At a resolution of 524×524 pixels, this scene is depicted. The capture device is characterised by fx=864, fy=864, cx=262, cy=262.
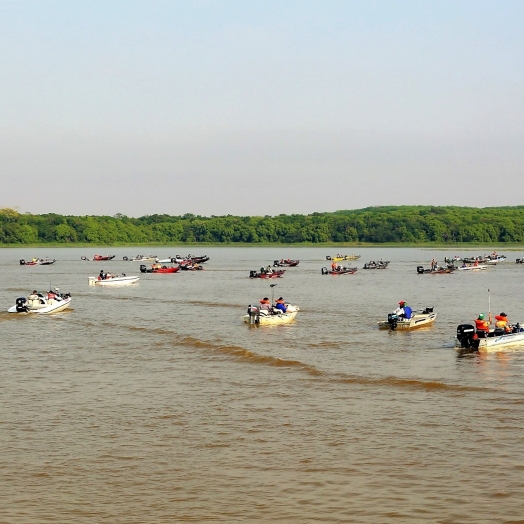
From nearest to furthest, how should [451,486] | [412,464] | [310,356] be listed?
[451,486] → [412,464] → [310,356]

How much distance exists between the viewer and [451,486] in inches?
673

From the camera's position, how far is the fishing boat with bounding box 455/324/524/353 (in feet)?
111

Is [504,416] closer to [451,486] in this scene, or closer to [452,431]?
[452,431]

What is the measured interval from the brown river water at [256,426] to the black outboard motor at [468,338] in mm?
773

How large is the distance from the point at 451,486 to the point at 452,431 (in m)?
4.24

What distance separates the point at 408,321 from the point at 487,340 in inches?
321

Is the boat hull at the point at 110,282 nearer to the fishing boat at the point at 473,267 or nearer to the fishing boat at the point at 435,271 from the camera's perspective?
the fishing boat at the point at 435,271

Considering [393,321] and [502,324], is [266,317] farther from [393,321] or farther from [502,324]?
[502,324]

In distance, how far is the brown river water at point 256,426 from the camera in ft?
53.4

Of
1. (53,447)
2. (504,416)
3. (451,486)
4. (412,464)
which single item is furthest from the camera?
(504,416)

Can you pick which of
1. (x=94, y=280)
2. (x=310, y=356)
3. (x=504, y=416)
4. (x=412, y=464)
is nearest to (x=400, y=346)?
(x=310, y=356)

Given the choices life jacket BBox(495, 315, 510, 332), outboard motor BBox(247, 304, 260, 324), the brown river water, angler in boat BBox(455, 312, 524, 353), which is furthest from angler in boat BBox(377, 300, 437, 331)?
angler in boat BBox(455, 312, 524, 353)

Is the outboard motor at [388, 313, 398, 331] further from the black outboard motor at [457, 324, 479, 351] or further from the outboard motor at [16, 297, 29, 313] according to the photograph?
the outboard motor at [16, 297, 29, 313]

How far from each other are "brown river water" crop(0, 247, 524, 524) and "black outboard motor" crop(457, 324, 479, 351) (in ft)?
2.54
